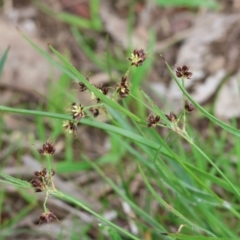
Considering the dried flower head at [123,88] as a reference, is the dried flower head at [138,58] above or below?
above

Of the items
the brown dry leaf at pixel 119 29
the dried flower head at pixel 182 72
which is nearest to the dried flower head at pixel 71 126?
the dried flower head at pixel 182 72

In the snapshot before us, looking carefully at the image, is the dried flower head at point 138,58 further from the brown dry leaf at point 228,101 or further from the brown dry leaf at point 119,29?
the brown dry leaf at point 119,29

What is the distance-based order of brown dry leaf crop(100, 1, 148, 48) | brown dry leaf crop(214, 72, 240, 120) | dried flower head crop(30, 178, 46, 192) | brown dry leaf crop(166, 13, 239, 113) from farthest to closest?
brown dry leaf crop(100, 1, 148, 48) → brown dry leaf crop(166, 13, 239, 113) → brown dry leaf crop(214, 72, 240, 120) → dried flower head crop(30, 178, 46, 192)

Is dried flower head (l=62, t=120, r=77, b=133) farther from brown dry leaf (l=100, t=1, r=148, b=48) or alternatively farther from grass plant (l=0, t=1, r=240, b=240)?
brown dry leaf (l=100, t=1, r=148, b=48)

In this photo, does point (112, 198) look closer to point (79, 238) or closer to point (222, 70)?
point (79, 238)

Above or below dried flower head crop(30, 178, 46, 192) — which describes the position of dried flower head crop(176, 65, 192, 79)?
above

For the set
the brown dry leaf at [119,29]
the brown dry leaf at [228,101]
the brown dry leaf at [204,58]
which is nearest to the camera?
the brown dry leaf at [228,101]

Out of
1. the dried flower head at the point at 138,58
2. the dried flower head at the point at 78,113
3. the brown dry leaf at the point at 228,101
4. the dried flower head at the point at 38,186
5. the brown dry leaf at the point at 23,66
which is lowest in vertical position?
the dried flower head at the point at 38,186

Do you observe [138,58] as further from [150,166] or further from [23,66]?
[23,66]

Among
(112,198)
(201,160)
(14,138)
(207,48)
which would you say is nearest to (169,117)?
(201,160)

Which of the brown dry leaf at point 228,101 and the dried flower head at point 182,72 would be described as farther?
the brown dry leaf at point 228,101

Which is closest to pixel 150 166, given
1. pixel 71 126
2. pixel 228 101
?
pixel 71 126

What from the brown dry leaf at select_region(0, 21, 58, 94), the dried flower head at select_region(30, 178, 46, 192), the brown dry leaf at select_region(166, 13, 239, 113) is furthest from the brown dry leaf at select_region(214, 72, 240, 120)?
the dried flower head at select_region(30, 178, 46, 192)
